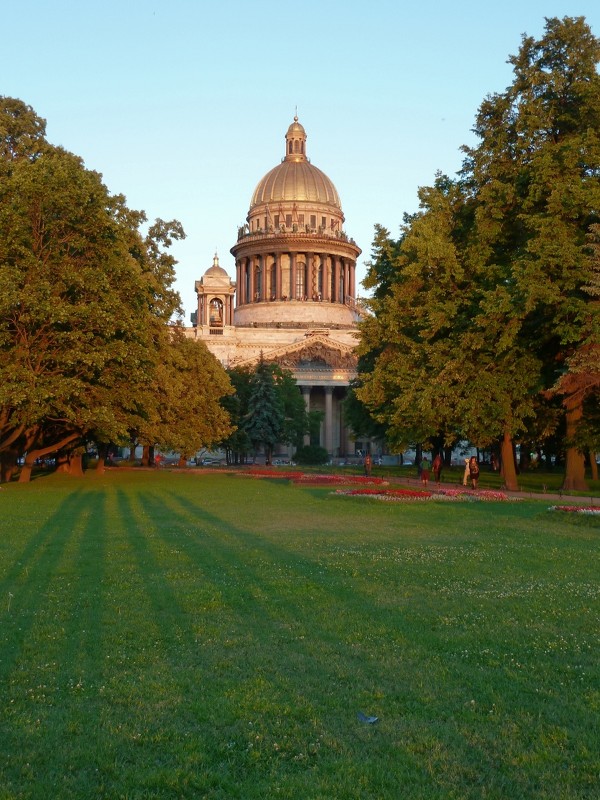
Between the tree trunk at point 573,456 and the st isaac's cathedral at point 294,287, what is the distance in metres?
64.2

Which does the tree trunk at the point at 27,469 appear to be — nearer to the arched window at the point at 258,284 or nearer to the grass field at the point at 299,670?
the grass field at the point at 299,670

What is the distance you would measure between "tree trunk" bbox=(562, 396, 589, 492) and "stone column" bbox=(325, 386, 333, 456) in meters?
64.0

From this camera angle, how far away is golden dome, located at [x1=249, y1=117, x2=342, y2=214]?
4478 inches

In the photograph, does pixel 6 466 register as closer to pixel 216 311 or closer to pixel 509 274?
pixel 509 274

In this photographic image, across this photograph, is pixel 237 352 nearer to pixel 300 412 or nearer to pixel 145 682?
pixel 300 412

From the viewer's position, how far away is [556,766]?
5.39 m

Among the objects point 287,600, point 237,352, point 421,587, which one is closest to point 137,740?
point 287,600

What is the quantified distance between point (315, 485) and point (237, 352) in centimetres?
6610

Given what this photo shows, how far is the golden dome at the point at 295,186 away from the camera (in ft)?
373

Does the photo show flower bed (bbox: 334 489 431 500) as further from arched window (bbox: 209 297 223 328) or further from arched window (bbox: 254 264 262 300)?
arched window (bbox: 254 264 262 300)

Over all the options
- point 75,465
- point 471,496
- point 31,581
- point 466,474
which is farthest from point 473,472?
point 31,581

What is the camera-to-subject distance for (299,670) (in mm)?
7371

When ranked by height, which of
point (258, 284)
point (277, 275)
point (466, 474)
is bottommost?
point (466, 474)

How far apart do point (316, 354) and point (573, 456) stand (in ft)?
217
